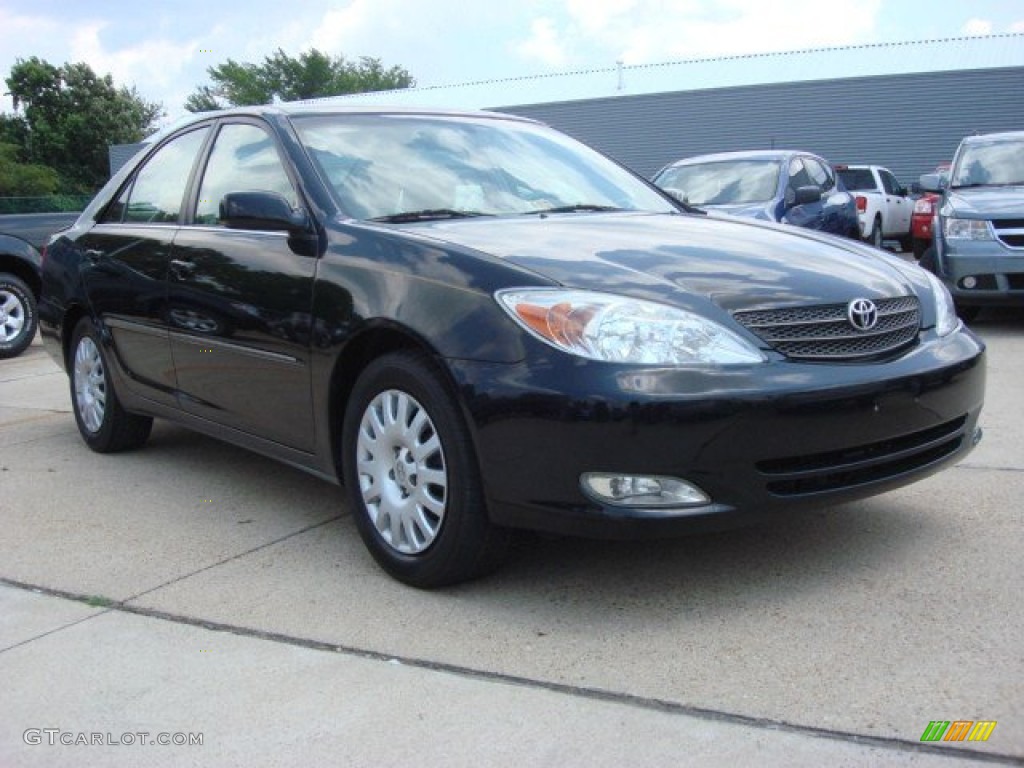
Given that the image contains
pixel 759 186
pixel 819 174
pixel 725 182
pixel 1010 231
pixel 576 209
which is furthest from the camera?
pixel 819 174

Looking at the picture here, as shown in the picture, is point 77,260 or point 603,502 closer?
point 603,502

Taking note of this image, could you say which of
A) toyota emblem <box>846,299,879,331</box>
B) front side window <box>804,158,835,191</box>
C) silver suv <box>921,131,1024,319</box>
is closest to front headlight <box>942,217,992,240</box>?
silver suv <box>921,131,1024,319</box>

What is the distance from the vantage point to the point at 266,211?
3.99m

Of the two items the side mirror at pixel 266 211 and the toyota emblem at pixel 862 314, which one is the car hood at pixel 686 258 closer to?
the toyota emblem at pixel 862 314

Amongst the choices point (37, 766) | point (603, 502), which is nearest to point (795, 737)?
point (603, 502)

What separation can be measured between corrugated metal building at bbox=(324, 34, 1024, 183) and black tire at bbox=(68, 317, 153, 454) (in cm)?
1942

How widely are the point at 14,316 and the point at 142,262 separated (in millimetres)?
6200

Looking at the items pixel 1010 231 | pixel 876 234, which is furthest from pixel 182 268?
pixel 876 234

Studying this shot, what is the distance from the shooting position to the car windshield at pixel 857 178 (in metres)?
19.0

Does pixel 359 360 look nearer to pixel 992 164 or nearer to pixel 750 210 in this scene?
pixel 750 210

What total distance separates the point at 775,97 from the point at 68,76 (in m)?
47.6

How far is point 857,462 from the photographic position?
3.33m

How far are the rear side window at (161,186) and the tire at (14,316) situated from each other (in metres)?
5.33

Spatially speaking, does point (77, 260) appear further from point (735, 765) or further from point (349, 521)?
point (735, 765)
